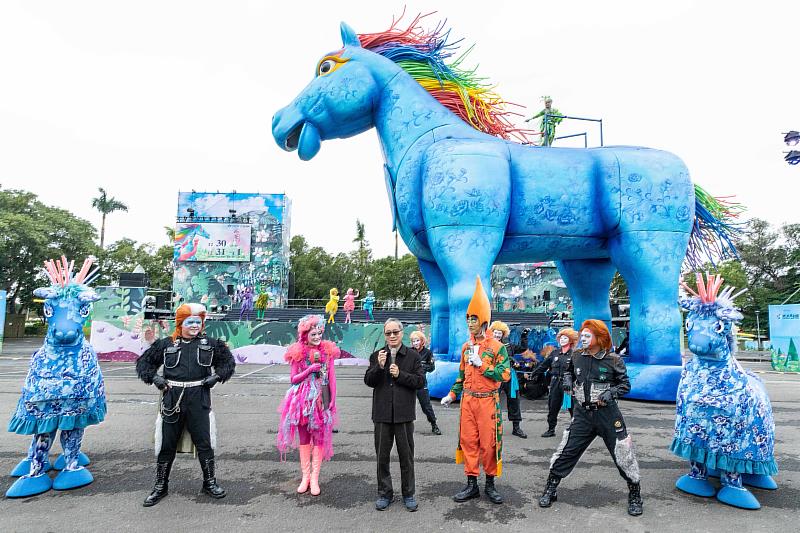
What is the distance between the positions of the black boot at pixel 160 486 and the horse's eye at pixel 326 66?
581 cm

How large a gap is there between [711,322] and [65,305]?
5.14 m

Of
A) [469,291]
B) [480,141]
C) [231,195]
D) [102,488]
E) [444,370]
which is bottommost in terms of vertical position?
[102,488]

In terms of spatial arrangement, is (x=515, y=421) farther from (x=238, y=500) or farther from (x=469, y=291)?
(x=238, y=500)

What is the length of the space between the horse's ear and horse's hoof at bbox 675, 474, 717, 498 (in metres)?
6.94

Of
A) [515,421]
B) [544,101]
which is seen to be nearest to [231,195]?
[544,101]

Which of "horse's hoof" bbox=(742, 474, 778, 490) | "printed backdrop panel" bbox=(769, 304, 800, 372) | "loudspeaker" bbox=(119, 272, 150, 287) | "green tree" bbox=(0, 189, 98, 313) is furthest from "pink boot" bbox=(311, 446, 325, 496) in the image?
"green tree" bbox=(0, 189, 98, 313)

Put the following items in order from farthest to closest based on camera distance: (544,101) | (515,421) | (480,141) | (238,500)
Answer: (544,101), (480,141), (515,421), (238,500)

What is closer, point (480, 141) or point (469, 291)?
point (469, 291)

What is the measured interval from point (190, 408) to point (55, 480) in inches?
51.5

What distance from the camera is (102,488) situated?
3762 mm

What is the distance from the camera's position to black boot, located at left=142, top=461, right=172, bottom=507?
3430mm

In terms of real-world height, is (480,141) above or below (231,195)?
below

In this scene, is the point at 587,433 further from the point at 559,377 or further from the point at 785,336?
the point at 785,336

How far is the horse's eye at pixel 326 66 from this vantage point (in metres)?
7.25
